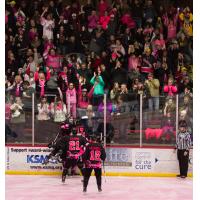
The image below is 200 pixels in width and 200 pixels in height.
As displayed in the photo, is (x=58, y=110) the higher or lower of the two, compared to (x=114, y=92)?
lower

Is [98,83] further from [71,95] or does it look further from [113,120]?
[113,120]

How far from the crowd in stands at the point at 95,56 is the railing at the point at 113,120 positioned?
0.03 meters

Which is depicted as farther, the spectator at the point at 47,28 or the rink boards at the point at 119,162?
the spectator at the point at 47,28

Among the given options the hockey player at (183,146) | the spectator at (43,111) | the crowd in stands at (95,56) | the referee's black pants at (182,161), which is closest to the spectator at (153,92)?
the crowd in stands at (95,56)

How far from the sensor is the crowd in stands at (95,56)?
1357cm

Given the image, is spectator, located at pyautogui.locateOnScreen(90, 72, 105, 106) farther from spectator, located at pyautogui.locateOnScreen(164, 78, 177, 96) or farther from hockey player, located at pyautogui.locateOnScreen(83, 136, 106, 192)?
hockey player, located at pyautogui.locateOnScreen(83, 136, 106, 192)

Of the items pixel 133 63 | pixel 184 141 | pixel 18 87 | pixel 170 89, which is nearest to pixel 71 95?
pixel 18 87

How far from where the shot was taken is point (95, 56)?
15.8 meters

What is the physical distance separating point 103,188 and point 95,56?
4.97 m

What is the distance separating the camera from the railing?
43.6ft

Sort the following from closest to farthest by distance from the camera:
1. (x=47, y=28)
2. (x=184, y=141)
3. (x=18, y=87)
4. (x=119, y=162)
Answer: (x=184, y=141) → (x=119, y=162) → (x=18, y=87) → (x=47, y=28)

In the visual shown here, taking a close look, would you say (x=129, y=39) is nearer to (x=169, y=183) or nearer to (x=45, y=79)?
(x=45, y=79)

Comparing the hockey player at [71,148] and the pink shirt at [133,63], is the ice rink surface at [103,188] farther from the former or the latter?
the pink shirt at [133,63]

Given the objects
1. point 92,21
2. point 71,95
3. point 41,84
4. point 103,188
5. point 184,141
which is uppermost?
point 92,21
